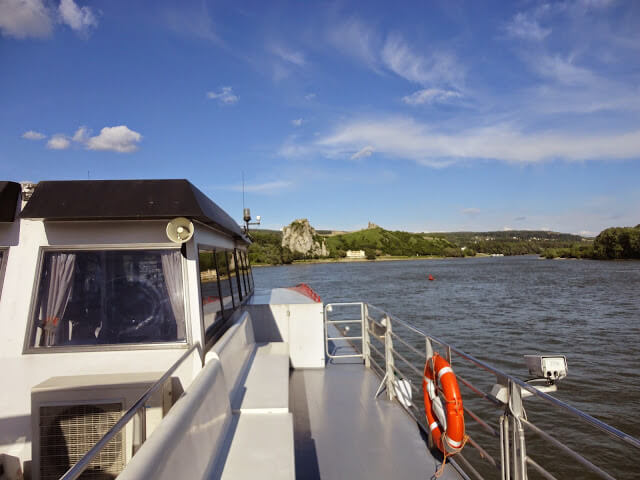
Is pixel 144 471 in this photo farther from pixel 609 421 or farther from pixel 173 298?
pixel 609 421

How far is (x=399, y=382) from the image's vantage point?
5066mm

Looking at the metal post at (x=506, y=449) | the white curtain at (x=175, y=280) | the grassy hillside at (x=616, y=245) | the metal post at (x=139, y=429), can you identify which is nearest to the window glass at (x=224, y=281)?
the white curtain at (x=175, y=280)

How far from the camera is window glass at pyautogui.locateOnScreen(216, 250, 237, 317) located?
4.63 meters

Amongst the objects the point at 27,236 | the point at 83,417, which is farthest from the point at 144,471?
the point at 27,236

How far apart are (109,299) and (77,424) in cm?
88

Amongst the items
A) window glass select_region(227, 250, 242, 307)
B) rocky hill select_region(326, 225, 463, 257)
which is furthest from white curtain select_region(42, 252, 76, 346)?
rocky hill select_region(326, 225, 463, 257)

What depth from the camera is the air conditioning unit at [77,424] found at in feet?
8.99

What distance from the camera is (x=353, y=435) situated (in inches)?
164

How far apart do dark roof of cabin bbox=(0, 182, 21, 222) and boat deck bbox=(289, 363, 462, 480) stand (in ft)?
9.86

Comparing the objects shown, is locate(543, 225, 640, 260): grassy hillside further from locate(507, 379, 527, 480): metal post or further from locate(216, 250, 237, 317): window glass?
locate(507, 379, 527, 480): metal post

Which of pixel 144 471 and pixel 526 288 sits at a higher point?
pixel 144 471

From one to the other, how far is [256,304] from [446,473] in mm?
3876

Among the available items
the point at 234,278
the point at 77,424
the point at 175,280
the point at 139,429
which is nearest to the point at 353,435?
the point at 139,429

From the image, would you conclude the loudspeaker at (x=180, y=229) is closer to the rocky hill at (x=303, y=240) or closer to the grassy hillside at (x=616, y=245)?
the grassy hillside at (x=616, y=245)
